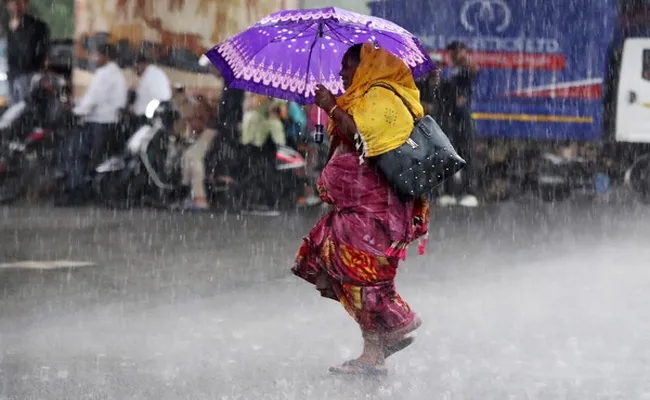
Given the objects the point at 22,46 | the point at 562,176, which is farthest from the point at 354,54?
the point at 562,176

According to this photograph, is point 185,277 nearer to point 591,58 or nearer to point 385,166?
point 385,166

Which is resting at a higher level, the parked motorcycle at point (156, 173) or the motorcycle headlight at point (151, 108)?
the motorcycle headlight at point (151, 108)

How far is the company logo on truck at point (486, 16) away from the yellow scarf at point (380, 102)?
1352cm

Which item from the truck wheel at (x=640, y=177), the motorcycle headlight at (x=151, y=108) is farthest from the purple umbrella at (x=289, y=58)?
the truck wheel at (x=640, y=177)

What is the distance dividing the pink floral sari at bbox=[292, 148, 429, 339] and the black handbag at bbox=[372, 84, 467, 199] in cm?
12

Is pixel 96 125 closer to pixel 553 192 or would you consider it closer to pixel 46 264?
pixel 46 264

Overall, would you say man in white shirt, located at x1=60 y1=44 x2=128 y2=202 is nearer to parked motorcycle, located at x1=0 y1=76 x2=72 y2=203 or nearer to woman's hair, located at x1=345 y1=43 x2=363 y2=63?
parked motorcycle, located at x1=0 y1=76 x2=72 y2=203

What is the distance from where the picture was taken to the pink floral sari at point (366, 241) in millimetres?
6574

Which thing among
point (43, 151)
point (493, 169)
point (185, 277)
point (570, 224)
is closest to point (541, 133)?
point (493, 169)

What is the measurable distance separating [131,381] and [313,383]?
0.83 metres

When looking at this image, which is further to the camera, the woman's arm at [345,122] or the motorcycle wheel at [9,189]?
the motorcycle wheel at [9,189]

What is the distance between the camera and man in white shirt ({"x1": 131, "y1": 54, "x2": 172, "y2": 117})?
53.5ft

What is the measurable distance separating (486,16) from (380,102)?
13.9 meters

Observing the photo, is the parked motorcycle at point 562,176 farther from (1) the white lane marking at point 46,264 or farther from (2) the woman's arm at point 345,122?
(2) the woman's arm at point 345,122
